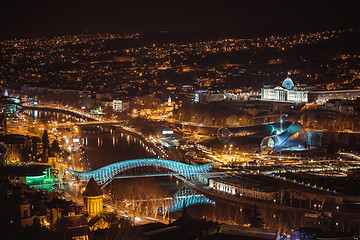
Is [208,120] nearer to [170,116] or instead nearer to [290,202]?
[170,116]

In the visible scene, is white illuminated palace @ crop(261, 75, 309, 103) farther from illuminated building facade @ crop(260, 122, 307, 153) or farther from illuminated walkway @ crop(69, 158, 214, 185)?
illuminated walkway @ crop(69, 158, 214, 185)

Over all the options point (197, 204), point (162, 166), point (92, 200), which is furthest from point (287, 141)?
point (92, 200)

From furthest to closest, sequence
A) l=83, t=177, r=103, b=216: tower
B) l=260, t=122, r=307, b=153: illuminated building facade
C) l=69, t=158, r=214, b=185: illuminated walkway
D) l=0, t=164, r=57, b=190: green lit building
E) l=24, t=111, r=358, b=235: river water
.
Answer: l=260, t=122, r=307, b=153: illuminated building facade < l=69, t=158, r=214, b=185: illuminated walkway < l=0, t=164, r=57, b=190: green lit building < l=24, t=111, r=358, b=235: river water < l=83, t=177, r=103, b=216: tower

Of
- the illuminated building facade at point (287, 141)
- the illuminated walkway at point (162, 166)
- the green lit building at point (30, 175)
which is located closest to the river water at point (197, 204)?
the illuminated walkway at point (162, 166)

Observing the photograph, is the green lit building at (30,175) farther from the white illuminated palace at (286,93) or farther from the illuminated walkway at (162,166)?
the white illuminated palace at (286,93)

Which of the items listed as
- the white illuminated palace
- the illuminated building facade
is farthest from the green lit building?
the white illuminated palace
